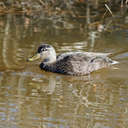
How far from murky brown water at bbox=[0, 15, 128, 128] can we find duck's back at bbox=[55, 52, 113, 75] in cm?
16

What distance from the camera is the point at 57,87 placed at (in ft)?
25.7

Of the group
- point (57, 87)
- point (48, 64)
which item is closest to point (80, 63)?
point (48, 64)

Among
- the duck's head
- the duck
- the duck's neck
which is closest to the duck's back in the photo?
the duck

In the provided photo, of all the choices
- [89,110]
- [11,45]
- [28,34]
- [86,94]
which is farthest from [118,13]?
[89,110]

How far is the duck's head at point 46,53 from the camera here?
9289 millimetres

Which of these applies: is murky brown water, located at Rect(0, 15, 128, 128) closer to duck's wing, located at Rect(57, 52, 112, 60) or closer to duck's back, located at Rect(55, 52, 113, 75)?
duck's back, located at Rect(55, 52, 113, 75)

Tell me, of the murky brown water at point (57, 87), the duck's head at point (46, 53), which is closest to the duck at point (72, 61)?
the duck's head at point (46, 53)

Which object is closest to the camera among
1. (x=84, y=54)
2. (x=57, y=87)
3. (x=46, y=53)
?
(x=57, y=87)

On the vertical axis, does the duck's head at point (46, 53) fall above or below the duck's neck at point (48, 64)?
above

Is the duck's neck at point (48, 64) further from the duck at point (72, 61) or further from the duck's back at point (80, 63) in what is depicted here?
the duck's back at point (80, 63)

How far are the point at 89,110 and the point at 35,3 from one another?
768 centimetres

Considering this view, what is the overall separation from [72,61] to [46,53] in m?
0.70

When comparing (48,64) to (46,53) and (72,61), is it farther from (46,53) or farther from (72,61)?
(72,61)

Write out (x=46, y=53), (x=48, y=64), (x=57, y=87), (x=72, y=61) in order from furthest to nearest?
(x=46, y=53) < (x=48, y=64) < (x=72, y=61) < (x=57, y=87)
